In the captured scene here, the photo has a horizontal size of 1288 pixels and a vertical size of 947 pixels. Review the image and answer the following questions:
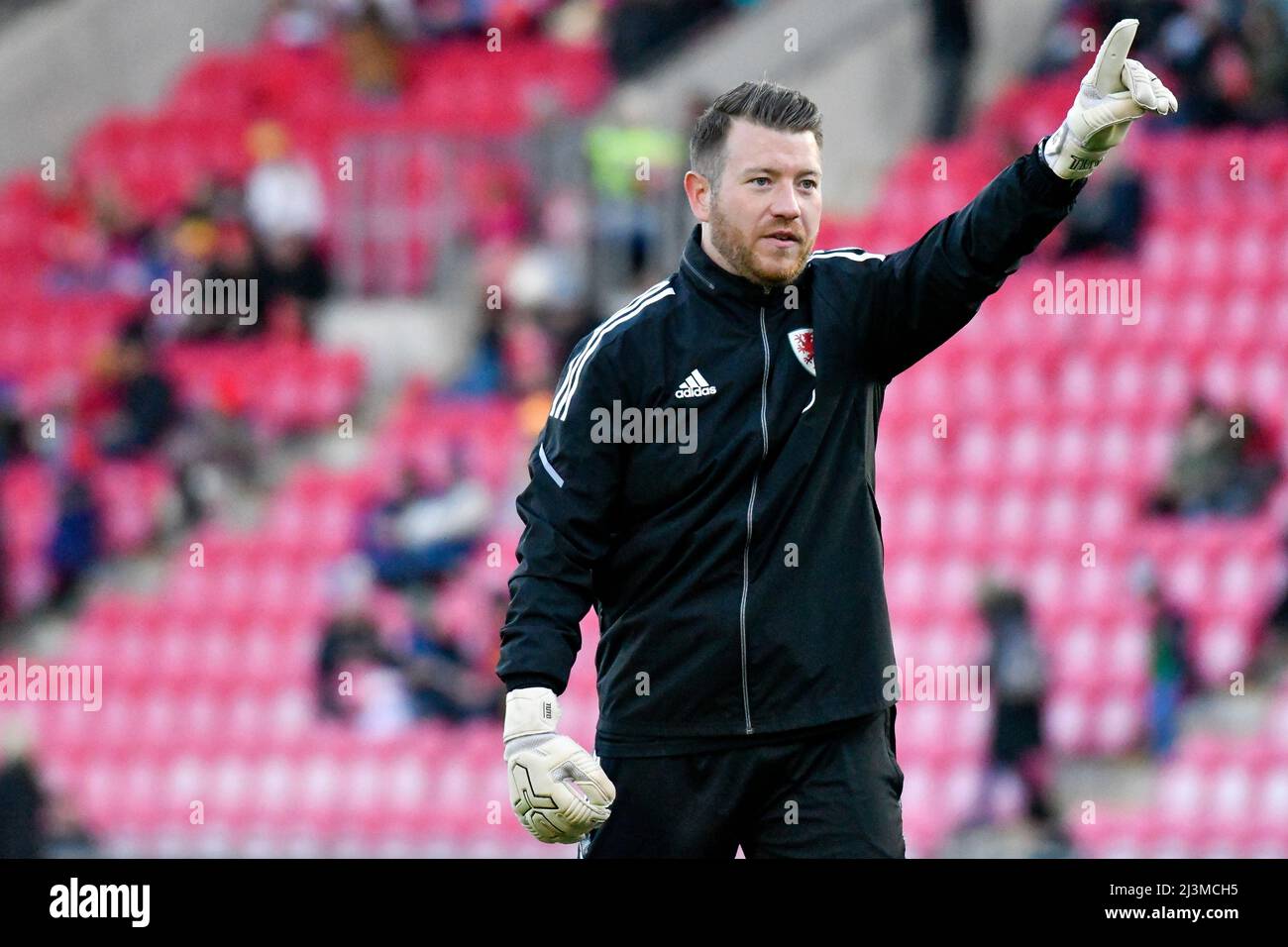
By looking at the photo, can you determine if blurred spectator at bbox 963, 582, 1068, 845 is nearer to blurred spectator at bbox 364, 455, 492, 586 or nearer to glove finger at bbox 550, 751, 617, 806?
blurred spectator at bbox 364, 455, 492, 586

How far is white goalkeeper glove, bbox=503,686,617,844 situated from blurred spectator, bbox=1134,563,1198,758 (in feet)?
18.0

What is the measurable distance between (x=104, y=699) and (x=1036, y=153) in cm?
729

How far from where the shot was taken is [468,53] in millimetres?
12164

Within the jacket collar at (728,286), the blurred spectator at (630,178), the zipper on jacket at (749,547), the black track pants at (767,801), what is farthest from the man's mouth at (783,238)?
the blurred spectator at (630,178)

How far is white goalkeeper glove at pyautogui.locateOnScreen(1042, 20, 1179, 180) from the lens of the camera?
3.37 m

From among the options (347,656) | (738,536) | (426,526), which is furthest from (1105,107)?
(426,526)

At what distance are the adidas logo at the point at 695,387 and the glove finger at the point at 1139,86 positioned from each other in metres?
0.90

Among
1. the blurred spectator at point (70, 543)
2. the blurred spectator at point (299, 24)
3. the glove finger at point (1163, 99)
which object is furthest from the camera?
the blurred spectator at point (299, 24)

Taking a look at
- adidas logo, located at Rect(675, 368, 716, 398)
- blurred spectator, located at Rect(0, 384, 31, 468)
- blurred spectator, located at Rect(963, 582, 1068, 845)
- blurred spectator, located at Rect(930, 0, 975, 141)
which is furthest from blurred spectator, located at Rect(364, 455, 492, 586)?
adidas logo, located at Rect(675, 368, 716, 398)

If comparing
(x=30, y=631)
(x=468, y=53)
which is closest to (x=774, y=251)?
(x=30, y=631)

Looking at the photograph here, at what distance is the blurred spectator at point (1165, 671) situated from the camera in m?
8.51

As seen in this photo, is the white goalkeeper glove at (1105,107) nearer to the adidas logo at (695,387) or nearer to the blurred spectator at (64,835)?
the adidas logo at (695,387)

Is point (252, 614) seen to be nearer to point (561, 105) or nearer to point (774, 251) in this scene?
point (561, 105)

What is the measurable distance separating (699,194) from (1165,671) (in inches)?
213
